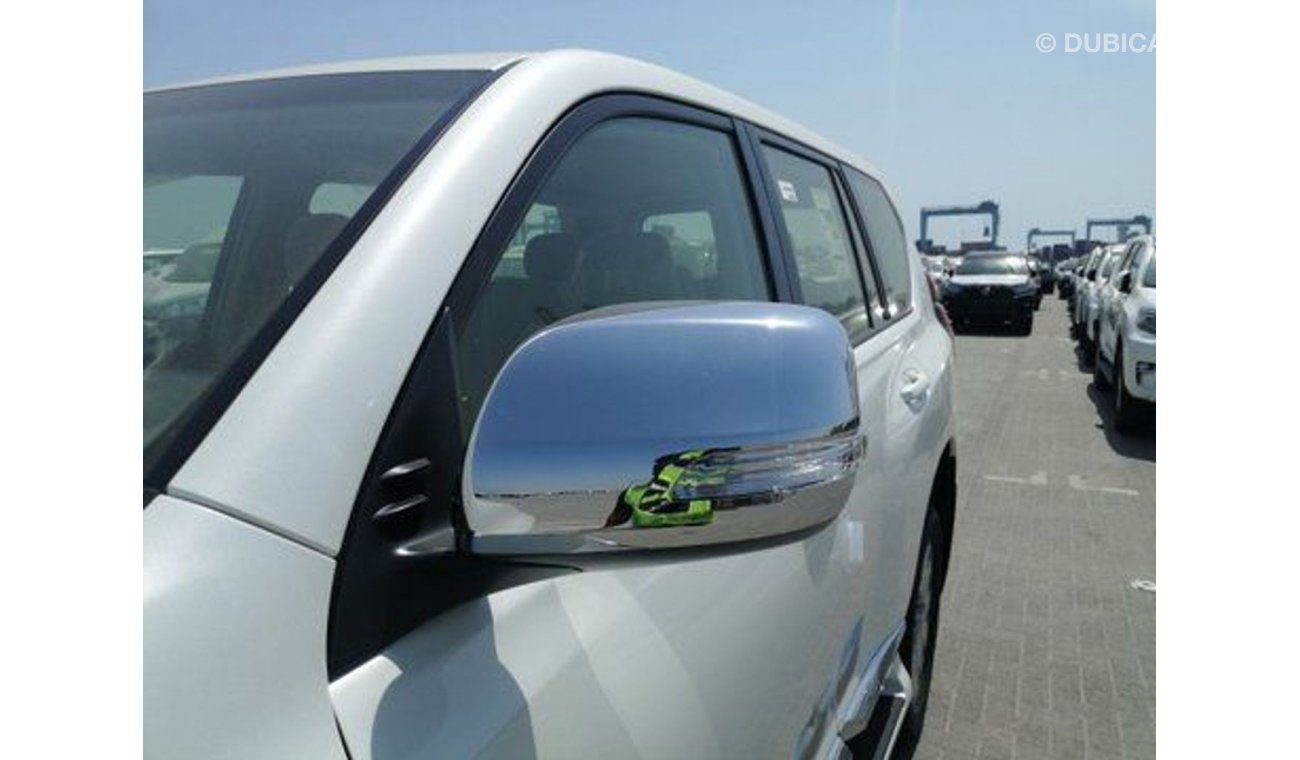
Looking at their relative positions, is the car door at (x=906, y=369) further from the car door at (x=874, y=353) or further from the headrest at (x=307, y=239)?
the headrest at (x=307, y=239)

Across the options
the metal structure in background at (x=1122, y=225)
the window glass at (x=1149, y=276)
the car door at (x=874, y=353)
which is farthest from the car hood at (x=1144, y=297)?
the metal structure in background at (x=1122, y=225)

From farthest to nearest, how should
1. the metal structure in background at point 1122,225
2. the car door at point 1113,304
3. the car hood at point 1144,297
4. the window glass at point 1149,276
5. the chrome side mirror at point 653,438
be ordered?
the metal structure in background at point 1122,225 < the car door at point 1113,304 < the window glass at point 1149,276 < the car hood at point 1144,297 < the chrome side mirror at point 653,438

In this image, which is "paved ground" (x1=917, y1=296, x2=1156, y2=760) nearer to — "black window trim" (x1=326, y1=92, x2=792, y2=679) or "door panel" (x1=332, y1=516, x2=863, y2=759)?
"door panel" (x1=332, y1=516, x2=863, y2=759)

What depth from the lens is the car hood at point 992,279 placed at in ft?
59.6

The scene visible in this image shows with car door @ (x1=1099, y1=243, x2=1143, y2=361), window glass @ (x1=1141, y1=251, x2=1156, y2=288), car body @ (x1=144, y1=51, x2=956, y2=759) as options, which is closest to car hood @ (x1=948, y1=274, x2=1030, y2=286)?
car door @ (x1=1099, y1=243, x2=1143, y2=361)

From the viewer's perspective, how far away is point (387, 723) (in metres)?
0.85

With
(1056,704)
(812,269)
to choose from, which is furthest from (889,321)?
(1056,704)

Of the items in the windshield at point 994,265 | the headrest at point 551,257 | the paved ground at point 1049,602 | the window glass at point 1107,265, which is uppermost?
the windshield at point 994,265

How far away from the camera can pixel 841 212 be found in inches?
118

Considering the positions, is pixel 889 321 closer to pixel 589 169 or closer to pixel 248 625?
pixel 589 169

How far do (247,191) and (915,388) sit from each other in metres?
1.95

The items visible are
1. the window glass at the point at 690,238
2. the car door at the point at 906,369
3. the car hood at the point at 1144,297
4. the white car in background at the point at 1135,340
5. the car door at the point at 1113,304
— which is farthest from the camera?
the car door at the point at 1113,304

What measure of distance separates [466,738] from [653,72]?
3.61ft

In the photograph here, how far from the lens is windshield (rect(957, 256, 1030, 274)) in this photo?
18500 mm
